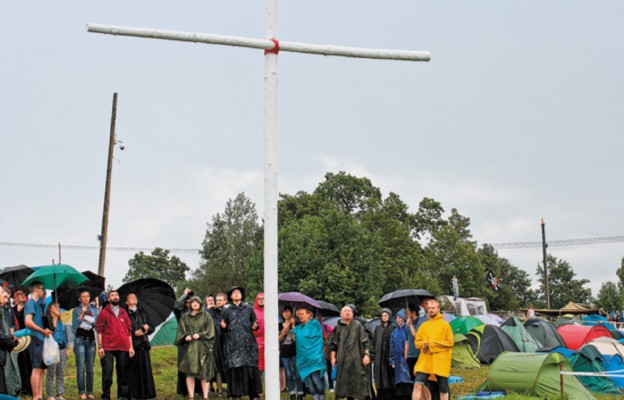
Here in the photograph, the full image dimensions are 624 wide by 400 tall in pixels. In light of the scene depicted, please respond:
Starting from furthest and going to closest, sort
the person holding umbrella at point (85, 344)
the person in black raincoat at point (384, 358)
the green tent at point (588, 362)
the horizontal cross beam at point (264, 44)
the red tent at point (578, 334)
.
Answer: the red tent at point (578, 334), the green tent at point (588, 362), the person in black raincoat at point (384, 358), the person holding umbrella at point (85, 344), the horizontal cross beam at point (264, 44)

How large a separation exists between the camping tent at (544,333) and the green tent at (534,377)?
9016 millimetres

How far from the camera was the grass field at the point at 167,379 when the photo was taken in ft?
43.4

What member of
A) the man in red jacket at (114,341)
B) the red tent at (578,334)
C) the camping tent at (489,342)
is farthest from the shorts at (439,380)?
the red tent at (578,334)

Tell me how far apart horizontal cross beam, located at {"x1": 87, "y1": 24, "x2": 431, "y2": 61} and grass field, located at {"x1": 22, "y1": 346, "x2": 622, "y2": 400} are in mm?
8168

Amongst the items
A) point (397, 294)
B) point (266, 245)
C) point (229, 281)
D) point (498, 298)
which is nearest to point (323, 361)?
point (397, 294)

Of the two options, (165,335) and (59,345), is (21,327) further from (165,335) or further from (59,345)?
(165,335)

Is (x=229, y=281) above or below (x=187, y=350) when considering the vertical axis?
above

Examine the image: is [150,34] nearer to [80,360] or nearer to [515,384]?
[80,360]

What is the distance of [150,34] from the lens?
5.98m

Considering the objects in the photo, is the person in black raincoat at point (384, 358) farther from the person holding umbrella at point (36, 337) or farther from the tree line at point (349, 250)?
the tree line at point (349, 250)

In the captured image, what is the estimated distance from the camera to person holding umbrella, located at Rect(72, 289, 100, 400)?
11930 mm

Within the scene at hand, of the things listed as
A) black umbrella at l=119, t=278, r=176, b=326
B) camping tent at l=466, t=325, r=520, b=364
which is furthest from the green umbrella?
camping tent at l=466, t=325, r=520, b=364

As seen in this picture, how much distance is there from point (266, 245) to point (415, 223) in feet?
205

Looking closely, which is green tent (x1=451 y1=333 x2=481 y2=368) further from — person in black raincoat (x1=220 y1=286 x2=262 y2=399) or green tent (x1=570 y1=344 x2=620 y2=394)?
person in black raincoat (x1=220 y1=286 x2=262 y2=399)
